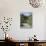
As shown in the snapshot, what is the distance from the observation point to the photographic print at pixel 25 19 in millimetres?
4004

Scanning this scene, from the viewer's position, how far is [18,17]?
3990 mm

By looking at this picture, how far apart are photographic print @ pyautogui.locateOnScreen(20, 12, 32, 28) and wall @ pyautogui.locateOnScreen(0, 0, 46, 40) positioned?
0.33 feet

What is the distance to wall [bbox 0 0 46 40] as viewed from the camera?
393 centimetres

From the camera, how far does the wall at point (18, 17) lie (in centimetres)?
393

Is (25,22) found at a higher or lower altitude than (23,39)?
higher

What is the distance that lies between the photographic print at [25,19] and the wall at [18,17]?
3.9 inches

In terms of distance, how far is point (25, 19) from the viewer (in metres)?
4.02

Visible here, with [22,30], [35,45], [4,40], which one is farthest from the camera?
[22,30]

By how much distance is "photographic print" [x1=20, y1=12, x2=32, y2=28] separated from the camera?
13.1ft

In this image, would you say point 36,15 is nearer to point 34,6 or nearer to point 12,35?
point 34,6

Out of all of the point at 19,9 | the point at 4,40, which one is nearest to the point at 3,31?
the point at 4,40

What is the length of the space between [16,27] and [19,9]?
60cm

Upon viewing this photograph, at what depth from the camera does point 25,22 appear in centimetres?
402

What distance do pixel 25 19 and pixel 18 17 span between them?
0.79 ft
